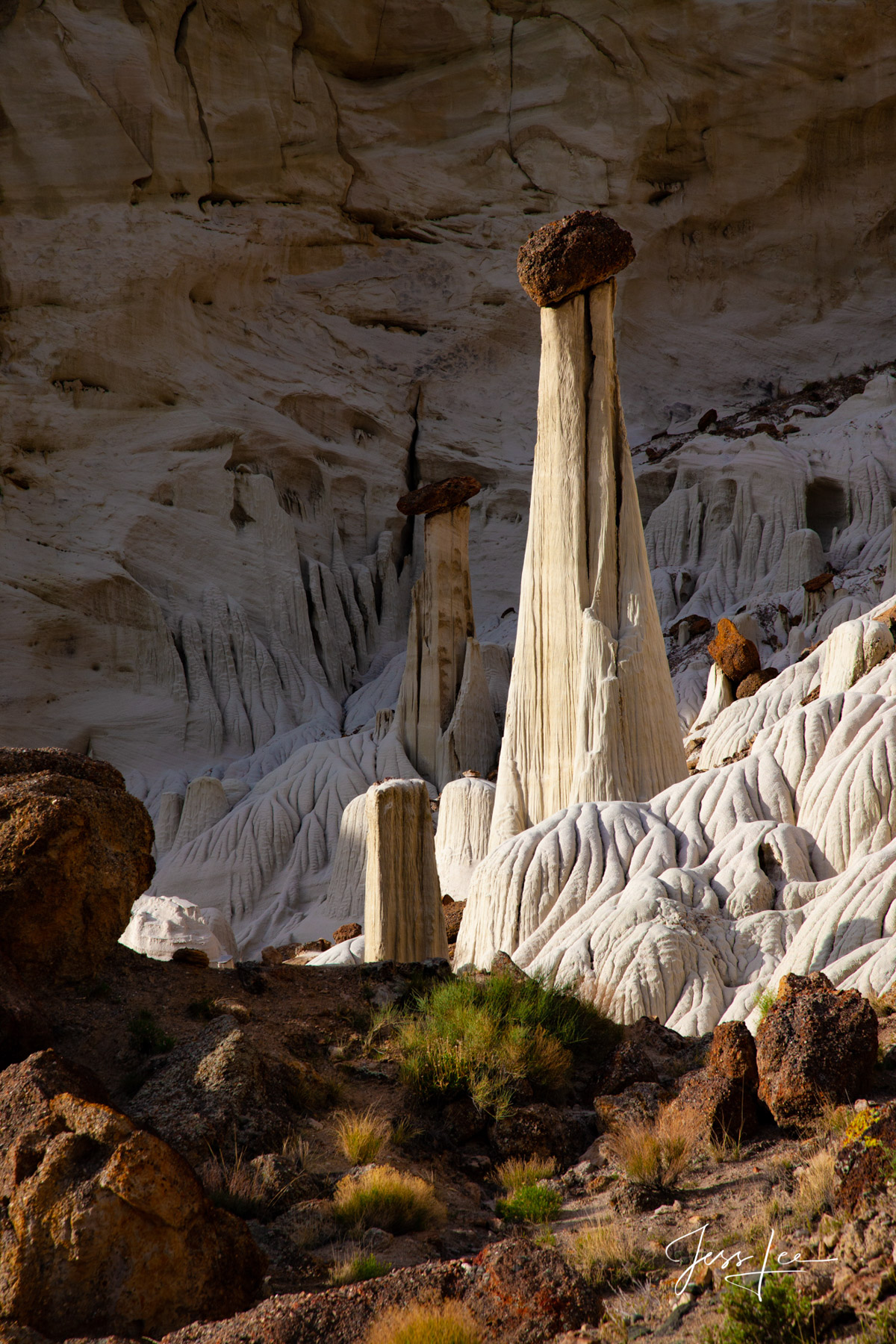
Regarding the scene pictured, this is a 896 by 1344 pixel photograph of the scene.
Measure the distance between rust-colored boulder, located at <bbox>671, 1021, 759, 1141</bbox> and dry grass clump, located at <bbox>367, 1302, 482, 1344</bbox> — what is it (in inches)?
88.0

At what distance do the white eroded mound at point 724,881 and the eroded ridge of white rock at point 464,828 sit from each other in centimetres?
616

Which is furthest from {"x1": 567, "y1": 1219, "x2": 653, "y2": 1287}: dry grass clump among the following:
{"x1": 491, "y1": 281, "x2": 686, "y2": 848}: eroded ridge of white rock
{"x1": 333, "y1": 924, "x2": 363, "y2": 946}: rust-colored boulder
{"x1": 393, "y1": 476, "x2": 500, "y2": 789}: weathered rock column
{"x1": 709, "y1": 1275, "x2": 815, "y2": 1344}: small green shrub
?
{"x1": 393, "y1": 476, "x2": 500, "y2": 789}: weathered rock column

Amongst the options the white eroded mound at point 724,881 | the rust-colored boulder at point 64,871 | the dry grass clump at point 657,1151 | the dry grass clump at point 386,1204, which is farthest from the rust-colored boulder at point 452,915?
the dry grass clump at point 386,1204

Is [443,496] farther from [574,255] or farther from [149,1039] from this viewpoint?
[149,1039]

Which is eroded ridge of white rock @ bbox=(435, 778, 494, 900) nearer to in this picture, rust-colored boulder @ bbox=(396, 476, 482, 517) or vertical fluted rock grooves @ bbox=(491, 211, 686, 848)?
vertical fluted rock grooves @ bbox=(491, 211, 686, 848)

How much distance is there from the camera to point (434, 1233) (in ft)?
17.0

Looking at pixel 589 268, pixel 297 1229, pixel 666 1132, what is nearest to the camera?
pixel 297 1229

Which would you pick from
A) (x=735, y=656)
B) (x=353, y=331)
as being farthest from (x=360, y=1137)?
(x=353, y=331)

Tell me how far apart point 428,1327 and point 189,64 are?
130 ft

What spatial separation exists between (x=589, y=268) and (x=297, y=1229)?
1382cm

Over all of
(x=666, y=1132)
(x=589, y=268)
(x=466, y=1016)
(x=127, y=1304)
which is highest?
(x=589, y=268)

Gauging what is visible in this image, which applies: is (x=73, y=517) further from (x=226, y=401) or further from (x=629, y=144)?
(x=629, y=144)

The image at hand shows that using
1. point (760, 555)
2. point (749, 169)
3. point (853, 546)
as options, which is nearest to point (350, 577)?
point (760, 555)

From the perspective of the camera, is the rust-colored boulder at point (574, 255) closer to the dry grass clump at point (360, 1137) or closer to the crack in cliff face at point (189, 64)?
the dry grass clump at point (360, 1137)
